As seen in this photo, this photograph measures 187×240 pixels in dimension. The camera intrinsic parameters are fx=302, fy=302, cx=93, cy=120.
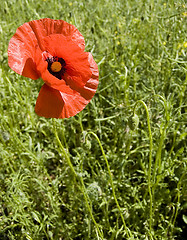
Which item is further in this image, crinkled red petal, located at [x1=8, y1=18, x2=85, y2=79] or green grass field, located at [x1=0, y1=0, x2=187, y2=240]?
green grass field, located at [x1=0, y1=0, x2=187, y2=240]

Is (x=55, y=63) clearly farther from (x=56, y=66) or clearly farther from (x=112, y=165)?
(x=112, y=165)

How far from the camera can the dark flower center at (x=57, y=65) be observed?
1.14 meters

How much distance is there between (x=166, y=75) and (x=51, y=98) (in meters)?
1.35

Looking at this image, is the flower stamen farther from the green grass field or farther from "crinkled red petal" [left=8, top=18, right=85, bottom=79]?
the green grass field

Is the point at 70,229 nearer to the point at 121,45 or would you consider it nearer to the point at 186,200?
the point at 186,200

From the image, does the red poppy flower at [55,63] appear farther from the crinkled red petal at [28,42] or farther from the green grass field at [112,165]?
the green grass field at [112,165]

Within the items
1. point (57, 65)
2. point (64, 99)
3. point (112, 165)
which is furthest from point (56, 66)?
point (112, 165)

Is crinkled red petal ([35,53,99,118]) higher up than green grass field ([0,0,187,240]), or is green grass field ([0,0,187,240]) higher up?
crinkled red petal ([35,53,99,118])

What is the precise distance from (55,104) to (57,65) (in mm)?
153

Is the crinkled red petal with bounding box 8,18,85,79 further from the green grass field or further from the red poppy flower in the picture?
the green grass field

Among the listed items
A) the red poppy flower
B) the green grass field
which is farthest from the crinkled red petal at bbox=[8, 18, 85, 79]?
the green grass field

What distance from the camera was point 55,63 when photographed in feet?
3.69

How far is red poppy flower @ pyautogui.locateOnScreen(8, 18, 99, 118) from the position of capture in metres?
1.04

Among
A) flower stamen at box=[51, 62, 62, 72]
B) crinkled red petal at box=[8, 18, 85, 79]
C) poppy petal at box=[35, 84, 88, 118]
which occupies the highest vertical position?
crinkled red petal at box=[8, 18, 85, 79]
